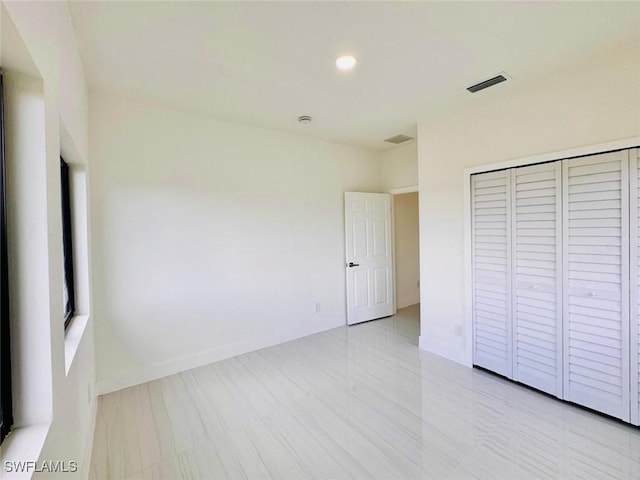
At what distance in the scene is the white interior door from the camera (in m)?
4.42

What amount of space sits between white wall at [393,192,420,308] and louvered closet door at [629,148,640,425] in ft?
10.4

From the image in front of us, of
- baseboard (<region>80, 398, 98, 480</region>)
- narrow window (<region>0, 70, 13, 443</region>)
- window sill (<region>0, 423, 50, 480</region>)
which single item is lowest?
baseboard (<region>80, 398, 98, 480</region>)

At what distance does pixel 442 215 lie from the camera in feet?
10.9

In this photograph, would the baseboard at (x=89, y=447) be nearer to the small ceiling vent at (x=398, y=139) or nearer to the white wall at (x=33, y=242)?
the white wall at (x=33, y=242)

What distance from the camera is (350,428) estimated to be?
7.16ft

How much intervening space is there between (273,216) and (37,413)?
9.44 ft

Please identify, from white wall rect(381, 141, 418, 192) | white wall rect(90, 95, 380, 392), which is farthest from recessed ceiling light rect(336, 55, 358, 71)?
white wall rect(381, 141, 418, 192)

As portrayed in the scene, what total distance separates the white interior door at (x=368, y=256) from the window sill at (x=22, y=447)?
3.65 metres

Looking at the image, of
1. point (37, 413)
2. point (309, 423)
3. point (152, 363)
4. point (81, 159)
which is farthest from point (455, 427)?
point (81, 159)

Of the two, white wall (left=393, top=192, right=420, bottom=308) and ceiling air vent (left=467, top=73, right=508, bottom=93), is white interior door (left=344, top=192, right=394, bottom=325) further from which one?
ceiling air vent (left=467, top=73, right=508, bottom=93)

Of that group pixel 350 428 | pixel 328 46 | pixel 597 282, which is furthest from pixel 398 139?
pixel 350 428

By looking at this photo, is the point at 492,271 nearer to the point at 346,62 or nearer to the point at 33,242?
the point at 346,62

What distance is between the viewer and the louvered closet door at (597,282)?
2.14 meters

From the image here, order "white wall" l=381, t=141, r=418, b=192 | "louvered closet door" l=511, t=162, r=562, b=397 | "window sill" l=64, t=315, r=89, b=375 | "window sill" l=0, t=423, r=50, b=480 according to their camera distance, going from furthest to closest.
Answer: "white wall" l=381, t=141, r=418, b=192 → "louvered closet door" l=511, t=162, r=562, b=397 → "window sill" l=64, t=315, r=89, b=375 → "window sill" l=0, t=423, r=50, b=480
